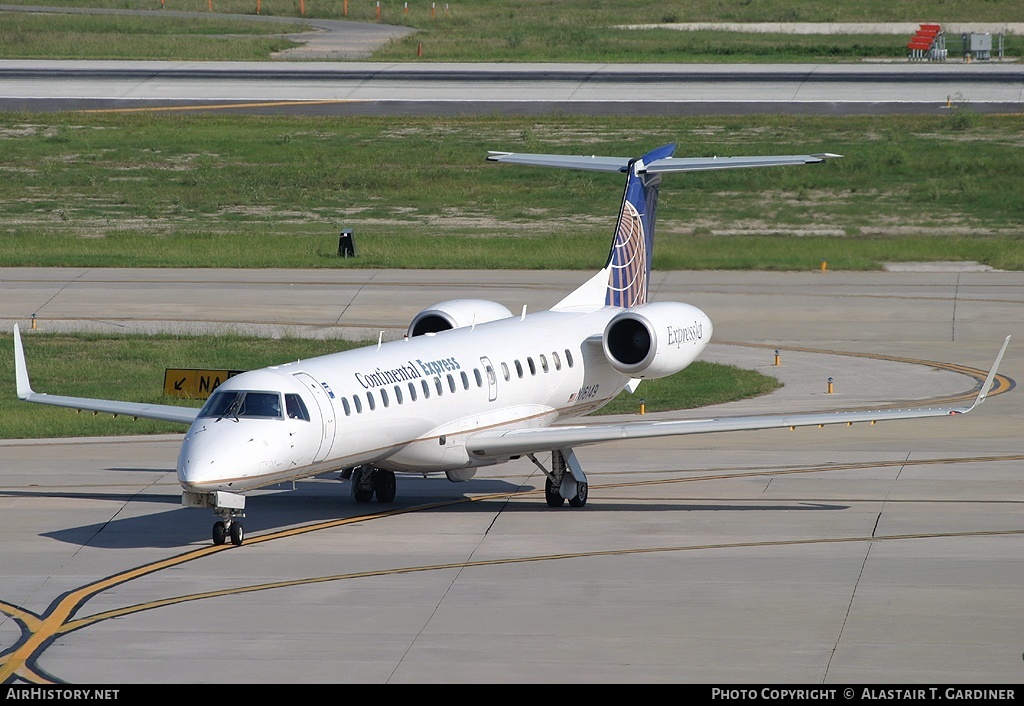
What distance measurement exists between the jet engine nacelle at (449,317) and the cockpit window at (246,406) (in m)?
5.88

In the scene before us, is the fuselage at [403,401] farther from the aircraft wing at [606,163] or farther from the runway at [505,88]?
the runway at [505,88]

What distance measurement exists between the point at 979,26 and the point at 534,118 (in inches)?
1553

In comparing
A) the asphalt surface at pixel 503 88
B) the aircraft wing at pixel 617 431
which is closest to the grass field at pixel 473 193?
the asphalt surface at pixel 503 88

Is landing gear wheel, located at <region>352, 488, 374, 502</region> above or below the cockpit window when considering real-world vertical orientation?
below

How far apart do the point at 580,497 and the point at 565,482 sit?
0.39 meters

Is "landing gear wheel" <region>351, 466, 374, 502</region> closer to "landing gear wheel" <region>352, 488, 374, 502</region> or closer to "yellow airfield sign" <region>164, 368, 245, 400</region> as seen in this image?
"landing gear wheel" <region>352, 488, 374, 502</region>

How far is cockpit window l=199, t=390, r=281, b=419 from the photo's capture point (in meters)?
21.6

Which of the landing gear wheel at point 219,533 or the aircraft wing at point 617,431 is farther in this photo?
the aircraft wing at point 617,431

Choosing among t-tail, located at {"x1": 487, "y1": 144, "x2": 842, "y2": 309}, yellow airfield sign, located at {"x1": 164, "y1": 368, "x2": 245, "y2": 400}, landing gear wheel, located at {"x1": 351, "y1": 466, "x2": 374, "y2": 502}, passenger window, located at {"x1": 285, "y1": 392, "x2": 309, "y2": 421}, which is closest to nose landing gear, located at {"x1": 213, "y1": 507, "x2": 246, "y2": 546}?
passenger window, located at {"x1": 285, "y1": 392, "x2": 309, "y2": 421}

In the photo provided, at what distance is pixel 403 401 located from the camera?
76.4 ft

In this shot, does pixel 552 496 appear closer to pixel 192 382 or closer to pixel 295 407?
pixel 295 407

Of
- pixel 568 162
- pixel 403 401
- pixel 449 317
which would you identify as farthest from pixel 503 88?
pixel 403 401

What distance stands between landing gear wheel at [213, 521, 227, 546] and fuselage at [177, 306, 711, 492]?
95 centimetres

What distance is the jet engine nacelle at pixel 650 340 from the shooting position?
26.3 m
